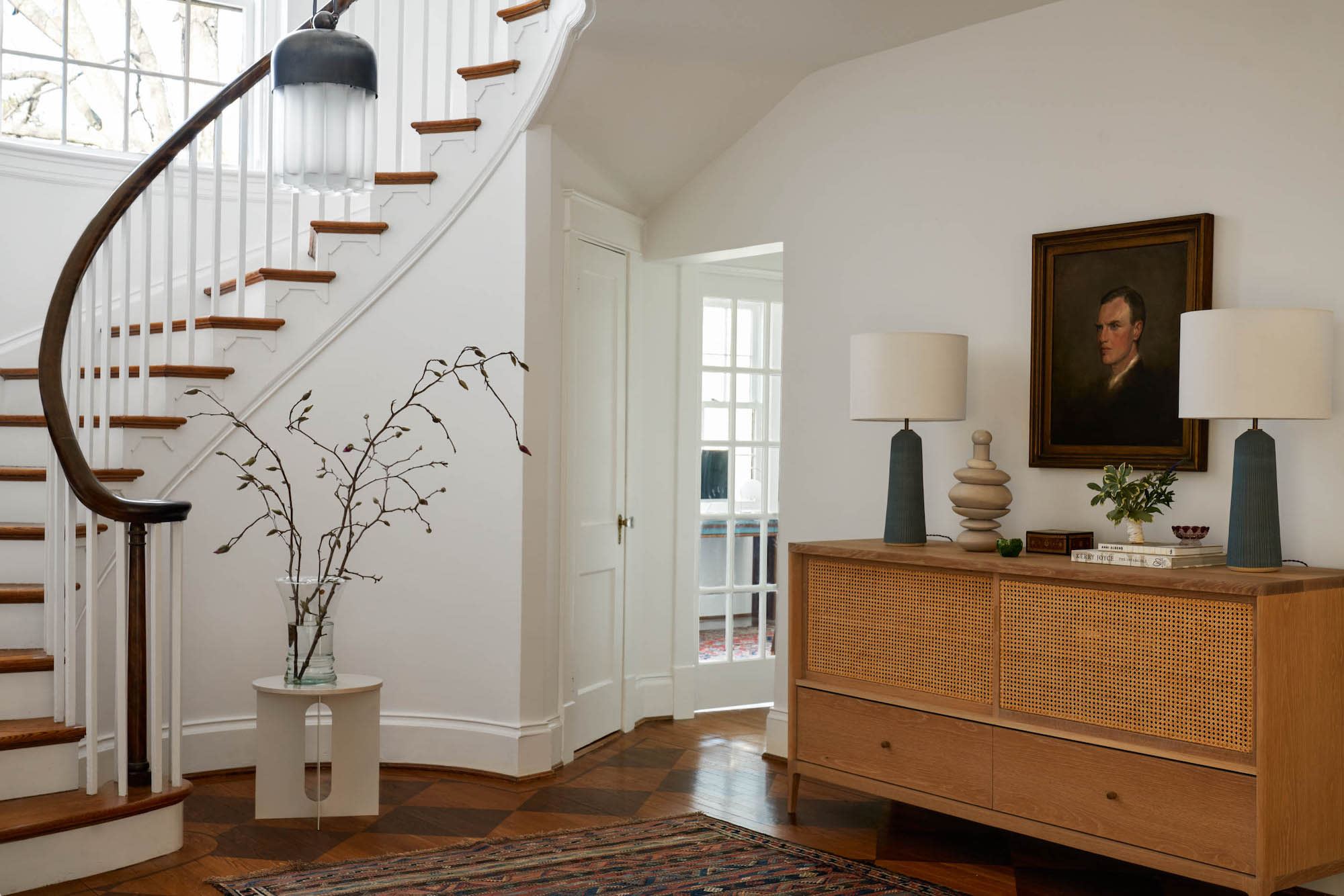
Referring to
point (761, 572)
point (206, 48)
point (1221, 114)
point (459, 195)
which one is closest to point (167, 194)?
point (459, 195)

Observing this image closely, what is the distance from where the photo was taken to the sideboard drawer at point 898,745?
342 cm

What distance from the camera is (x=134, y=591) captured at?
3.46 metres

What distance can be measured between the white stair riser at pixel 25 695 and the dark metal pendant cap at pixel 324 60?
2.37 m

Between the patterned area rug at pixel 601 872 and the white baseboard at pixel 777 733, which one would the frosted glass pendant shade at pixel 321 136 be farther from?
the white baseboard at pixel 777 733

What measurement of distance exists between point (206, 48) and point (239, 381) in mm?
2208

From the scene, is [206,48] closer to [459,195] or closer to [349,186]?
[459,195]

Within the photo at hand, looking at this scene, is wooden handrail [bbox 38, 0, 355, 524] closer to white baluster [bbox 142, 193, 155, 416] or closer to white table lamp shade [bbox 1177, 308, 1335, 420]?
white baluster [bbox 142, 193, 155, 416]

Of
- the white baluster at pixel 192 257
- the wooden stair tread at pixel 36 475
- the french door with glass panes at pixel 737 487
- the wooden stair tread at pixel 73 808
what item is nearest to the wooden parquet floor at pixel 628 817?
the wooden stair tread at pixel 73 808

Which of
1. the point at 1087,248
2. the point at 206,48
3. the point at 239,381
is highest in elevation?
the point at 206,48

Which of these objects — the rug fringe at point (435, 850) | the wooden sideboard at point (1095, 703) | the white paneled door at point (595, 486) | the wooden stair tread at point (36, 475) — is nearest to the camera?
the wooden sideboard at point (1095, 703)

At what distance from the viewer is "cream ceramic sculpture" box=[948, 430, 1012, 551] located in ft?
12.1

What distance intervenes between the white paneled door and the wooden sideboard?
3.81ft

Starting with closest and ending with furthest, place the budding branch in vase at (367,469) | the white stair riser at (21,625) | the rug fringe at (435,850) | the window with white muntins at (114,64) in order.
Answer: the rug fringe at (435,850) → the white stair riser at (21,625) → the budding branch in vase at (367,469) → the window with white muntins at (114,64)

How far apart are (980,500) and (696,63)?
6.32 ft
